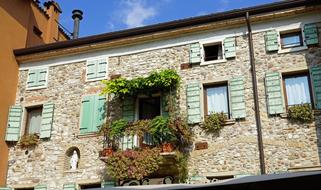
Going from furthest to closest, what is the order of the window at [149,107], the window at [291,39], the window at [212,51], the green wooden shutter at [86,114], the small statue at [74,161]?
1. the green wooden shutter at [86,114]
2. the window at [149,107]
3. the small statue at [74,161]
4. the window at [212,51]
5. the window at [291,39]

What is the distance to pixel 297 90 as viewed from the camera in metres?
13.4

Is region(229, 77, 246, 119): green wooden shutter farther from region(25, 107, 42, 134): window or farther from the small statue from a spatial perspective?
region(25, 107, 42, 134): window

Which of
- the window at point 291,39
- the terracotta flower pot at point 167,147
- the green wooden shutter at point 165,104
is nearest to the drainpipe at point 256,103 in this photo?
the window at point 291,39

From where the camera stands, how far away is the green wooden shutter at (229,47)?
14.2 metres

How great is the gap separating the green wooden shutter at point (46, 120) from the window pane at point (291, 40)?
818cm

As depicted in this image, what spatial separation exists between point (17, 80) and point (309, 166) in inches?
426

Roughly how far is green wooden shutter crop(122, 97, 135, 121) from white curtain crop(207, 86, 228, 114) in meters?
2.52

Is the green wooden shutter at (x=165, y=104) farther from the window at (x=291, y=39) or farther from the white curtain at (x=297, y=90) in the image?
the window at (x=291, y=39)

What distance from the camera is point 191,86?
14312 millimetres

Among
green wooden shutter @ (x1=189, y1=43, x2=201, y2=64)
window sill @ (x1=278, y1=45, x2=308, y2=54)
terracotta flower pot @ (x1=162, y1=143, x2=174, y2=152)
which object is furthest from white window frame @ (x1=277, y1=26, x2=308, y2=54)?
terracotta flower pot @ (x1=162, y1=143, x2=174, y2=152)

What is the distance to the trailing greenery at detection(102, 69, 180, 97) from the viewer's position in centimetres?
1402

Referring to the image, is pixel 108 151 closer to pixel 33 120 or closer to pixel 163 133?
pixel 163 133

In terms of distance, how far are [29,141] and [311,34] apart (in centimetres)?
996

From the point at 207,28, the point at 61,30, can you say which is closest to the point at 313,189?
the point at 207,28
